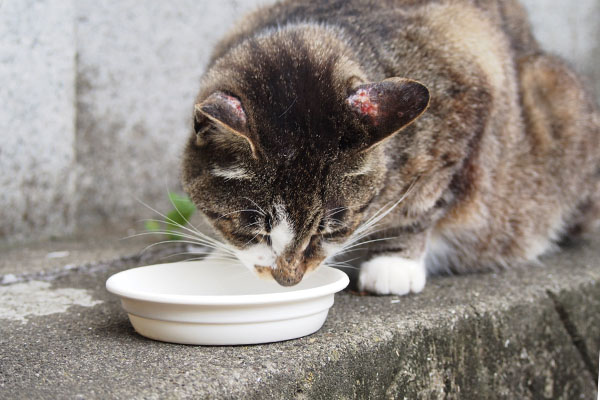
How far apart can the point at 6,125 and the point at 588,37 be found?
4033mm

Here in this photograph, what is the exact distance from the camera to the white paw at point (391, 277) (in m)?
2.08

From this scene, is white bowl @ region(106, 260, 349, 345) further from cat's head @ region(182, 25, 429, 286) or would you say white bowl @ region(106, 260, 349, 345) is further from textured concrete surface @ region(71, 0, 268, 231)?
textured concrete surface @ region(71, 0, 268, 231)

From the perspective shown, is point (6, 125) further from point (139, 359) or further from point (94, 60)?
point (139, 359)


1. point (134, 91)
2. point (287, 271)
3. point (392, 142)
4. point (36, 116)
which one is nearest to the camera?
point (287, 271)

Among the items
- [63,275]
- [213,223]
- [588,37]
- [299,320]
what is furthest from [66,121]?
[588,37]

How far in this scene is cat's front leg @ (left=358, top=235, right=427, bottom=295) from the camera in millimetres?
2082

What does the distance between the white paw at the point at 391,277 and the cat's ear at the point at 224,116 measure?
0.73 meters

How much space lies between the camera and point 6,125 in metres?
2.51

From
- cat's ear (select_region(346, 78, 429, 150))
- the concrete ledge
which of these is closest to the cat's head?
cat's ear (select_region(346, 78, 429, 150))

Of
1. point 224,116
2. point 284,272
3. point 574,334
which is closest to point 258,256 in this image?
point 284,272

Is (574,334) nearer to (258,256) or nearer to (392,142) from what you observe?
(392,142)

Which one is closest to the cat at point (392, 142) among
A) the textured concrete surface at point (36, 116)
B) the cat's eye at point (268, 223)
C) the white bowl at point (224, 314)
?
the cat's eye at point (268, 223)

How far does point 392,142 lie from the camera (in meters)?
1.97

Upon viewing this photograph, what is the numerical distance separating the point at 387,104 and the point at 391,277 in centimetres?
70
